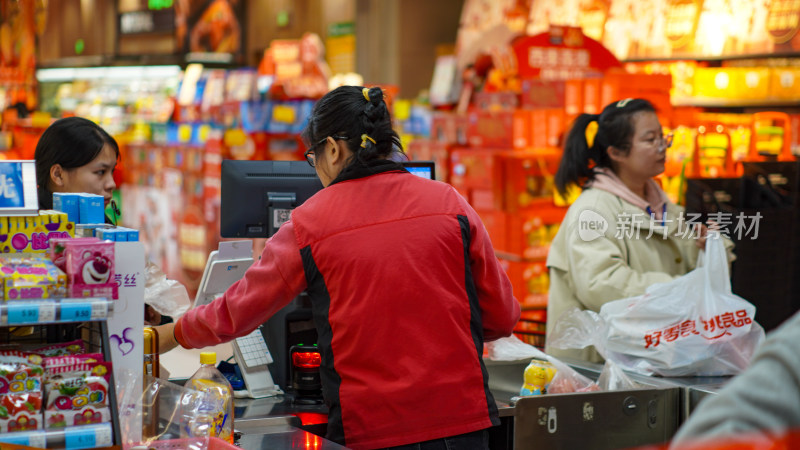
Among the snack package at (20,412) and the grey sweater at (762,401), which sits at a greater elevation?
the grey sweater at (762,401)

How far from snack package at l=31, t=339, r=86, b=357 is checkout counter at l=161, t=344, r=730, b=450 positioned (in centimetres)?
65

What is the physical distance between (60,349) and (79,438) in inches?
9.0

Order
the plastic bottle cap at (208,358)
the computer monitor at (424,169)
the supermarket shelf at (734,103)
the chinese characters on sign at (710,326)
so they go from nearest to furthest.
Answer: the plastic bottle cap at (208,358) < the chinese characters on sign at (710,326) < the computer monitor at (424,169) < the supermarket shelf at (734,103)

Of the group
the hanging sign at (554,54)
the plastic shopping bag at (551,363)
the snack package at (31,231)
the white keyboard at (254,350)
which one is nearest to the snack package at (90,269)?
the snack package at (31,231)

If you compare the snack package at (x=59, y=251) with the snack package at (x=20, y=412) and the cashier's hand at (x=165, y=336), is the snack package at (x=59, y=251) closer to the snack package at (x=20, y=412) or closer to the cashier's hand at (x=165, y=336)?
the snack package at (x=20, y=412)

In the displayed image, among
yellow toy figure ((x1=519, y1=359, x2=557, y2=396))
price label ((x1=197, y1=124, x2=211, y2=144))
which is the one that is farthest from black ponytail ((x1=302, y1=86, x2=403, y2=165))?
price label ((x1=197, y1=124, x2=211, y2=144))

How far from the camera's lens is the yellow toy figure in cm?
312

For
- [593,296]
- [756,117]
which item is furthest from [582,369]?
[756,117]

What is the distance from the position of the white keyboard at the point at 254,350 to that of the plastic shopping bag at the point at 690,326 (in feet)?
4.17

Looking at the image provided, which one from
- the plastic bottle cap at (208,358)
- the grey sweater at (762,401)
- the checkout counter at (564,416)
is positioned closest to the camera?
the grey sweater at (762,401)

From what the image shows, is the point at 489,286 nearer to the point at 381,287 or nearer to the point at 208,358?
the point at 381,287

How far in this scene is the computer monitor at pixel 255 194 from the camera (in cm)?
328

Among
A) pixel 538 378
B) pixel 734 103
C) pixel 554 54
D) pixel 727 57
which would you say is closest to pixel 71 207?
pixel 538 378

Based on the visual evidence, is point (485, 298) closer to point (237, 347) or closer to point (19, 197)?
point (237, 347)
